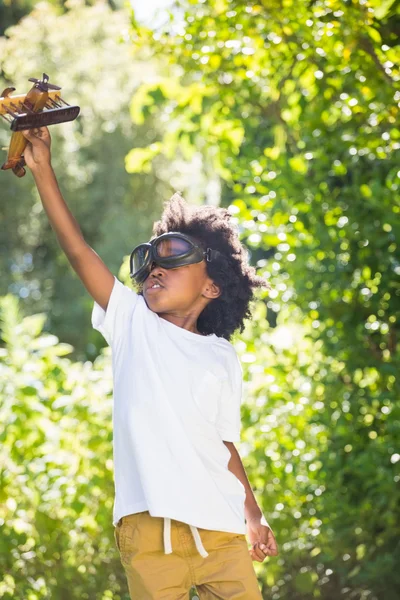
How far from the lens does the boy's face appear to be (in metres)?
2.37

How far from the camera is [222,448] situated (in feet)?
7.54

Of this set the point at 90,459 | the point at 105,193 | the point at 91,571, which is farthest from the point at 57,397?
the point at 105,193

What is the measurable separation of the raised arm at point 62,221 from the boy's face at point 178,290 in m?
0.16

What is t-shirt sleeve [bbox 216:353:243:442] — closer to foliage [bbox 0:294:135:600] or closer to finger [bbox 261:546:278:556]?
finger [bbox 261:546:278:556]

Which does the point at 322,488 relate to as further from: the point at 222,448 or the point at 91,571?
the point at 222,448

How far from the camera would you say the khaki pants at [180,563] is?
2.12 m

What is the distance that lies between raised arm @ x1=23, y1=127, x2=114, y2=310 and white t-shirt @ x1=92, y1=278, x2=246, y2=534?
5 centimetres

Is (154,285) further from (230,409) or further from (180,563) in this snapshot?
(180,563)

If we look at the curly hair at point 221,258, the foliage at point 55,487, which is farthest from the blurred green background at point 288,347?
the curly hair at point 221,258

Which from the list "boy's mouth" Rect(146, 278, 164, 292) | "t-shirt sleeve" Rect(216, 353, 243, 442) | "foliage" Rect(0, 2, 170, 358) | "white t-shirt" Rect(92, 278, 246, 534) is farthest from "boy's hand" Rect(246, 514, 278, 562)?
"foliage" Rect(0, 2, 170, 358)

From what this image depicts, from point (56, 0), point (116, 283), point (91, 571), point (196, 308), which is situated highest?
point (116, 283)

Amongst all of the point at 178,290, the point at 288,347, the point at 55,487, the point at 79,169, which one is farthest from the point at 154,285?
the point at 79,169

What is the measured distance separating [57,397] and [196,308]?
1475 mm

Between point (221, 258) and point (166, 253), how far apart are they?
194 millimetres
